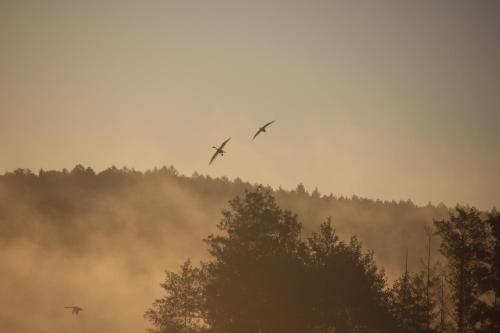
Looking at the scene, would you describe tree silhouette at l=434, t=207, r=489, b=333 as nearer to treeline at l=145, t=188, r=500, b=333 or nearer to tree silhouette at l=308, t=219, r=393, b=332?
treeline at l=145, t=188, r=500, b=333

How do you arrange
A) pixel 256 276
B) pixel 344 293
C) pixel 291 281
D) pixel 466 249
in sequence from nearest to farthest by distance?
1. pixel 256 276
2. pixel 291 281
3. pixel 344 293
4. pixel 466 249

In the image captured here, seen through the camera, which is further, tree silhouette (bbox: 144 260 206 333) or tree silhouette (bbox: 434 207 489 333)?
tree silhouette (bbox: 144 260 206 333)

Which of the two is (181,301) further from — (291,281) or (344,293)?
(344,293)

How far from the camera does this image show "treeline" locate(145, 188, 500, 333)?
32.6 meters

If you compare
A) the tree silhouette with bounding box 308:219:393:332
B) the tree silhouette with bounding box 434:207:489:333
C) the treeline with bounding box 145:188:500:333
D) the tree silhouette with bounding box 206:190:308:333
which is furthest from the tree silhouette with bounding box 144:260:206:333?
the tree silhouette with bounding box 434:207:489:333

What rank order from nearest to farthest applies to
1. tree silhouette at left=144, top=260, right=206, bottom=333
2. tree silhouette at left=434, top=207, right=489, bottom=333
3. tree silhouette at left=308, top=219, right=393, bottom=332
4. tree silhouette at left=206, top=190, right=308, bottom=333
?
tree silhouette at left=206, top=190, right=308, bottom=333 → tree silhouette at left=308, top=219, right=393, bottom=332 → tree silhouette at left=434, top=207, right=489, bottom=333 → tree silhouette at left=144, top=260, right=206, bottom=333

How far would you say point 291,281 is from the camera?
33.2m

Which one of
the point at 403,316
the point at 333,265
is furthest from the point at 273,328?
the point at 403,316

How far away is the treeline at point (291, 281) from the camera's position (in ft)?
107

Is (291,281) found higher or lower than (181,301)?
higher

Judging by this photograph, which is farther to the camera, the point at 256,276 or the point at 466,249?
the point at 466,249

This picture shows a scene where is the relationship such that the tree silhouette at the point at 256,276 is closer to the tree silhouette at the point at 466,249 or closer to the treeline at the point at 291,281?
the treeline at the point at 291,281

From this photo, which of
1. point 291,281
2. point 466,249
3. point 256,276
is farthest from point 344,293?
point 466,249

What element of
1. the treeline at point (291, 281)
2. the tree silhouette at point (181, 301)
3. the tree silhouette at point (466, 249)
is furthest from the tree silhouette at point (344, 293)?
the tree silhouette at point (181, 301)
